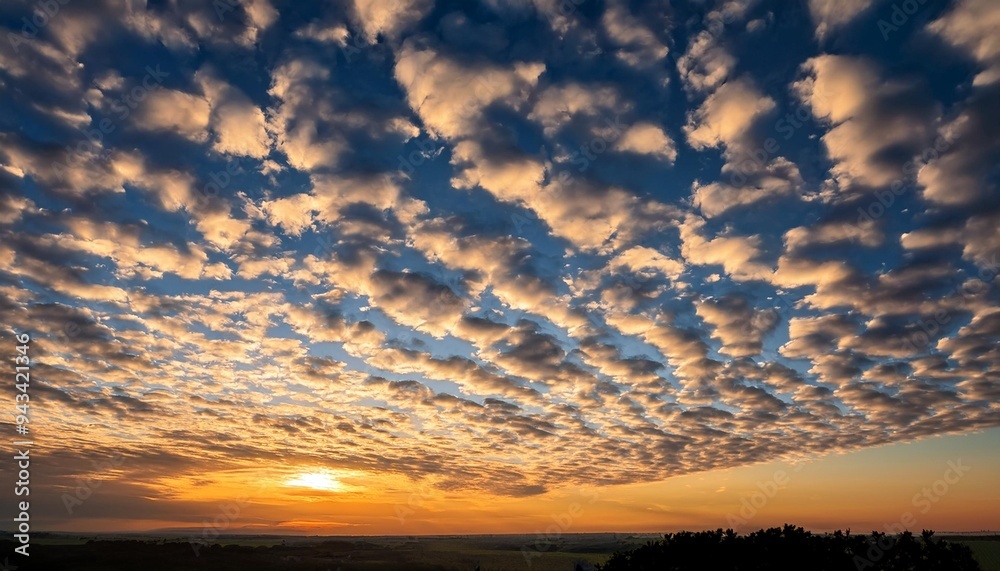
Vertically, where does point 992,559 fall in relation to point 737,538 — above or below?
below

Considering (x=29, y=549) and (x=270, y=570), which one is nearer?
(x=270, y=570)

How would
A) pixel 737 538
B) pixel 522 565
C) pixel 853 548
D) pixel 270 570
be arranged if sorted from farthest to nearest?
pixel 522 565 < pixel 270 570 < pixel 737 538 < pixel 853 548

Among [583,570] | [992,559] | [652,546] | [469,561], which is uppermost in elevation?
[652,546]

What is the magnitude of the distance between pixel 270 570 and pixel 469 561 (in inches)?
1320

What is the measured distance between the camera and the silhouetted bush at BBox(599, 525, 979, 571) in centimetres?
2005

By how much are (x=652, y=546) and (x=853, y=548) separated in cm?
801

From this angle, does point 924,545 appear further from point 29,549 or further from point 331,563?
point 29,549

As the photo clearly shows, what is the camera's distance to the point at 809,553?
2056cm

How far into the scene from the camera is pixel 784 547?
68.6ft

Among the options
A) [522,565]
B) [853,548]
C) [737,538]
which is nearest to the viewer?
[853,548]

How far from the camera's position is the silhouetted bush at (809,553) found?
65.8 ft

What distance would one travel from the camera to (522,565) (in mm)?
86062

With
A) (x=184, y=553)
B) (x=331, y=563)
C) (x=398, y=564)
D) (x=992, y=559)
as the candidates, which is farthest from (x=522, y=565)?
(x=992, y=559)

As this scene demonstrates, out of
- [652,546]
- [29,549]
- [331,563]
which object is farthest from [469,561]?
[652,546]
